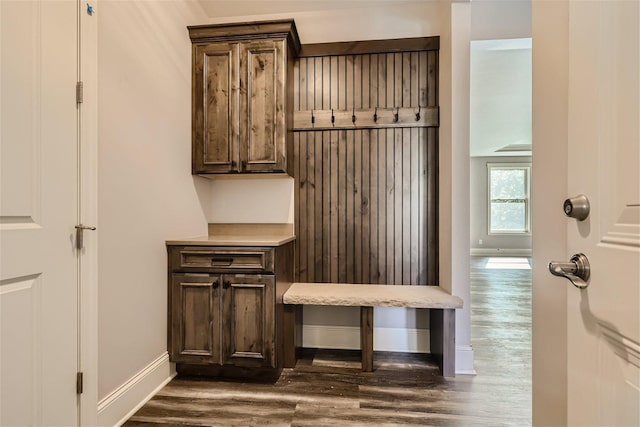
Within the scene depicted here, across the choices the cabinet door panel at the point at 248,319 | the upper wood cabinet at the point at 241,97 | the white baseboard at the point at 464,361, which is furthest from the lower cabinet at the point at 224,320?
the white baseboard at the point at 464,361

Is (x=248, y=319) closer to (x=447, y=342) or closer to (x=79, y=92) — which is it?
(x=447, y=342)

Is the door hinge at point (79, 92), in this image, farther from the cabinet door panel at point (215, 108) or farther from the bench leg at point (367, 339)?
the bench leg at point (367, 339)

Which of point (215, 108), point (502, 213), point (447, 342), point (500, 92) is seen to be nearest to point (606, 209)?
point (447, 342)

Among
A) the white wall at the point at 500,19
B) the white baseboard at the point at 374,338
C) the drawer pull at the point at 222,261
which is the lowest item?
the white baseboard at the point at 374,338

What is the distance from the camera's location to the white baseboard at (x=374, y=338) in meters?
2.64

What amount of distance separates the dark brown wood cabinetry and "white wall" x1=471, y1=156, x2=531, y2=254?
8424 millimetres

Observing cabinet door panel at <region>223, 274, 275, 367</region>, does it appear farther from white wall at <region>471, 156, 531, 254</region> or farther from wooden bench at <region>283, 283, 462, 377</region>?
white wall at <region>471, 156, 531, 254</region>

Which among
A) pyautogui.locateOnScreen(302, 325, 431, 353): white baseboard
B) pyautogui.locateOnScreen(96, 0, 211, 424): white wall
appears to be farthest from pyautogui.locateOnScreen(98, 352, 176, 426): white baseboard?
pyautogui.locateOnScreen(302, 325, 431, 353): white baseboard

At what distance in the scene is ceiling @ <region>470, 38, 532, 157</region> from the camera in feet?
10.1

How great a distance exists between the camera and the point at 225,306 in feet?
6.97

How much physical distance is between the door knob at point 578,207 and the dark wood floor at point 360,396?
59.2 inches

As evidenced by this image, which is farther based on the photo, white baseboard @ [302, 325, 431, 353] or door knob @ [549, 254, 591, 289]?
white baseboard @ [302, 325, 431, 353]

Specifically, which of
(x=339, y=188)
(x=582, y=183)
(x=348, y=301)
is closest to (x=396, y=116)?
(x=339, y=188)

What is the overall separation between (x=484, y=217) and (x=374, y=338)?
7.84m
